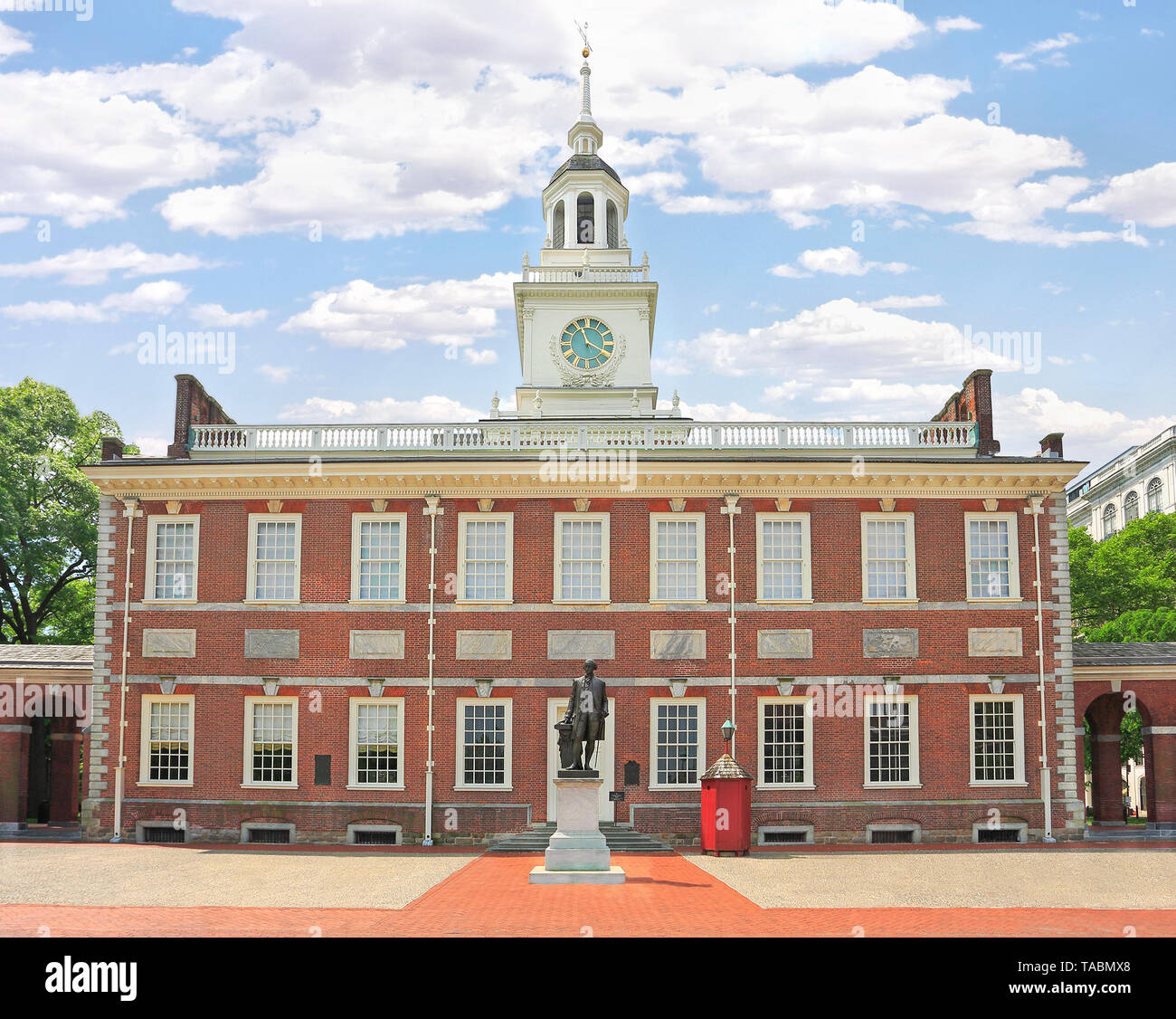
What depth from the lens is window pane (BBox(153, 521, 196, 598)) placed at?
29.7 metres

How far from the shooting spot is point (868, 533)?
97.1 ft

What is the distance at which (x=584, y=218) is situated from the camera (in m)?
48.1

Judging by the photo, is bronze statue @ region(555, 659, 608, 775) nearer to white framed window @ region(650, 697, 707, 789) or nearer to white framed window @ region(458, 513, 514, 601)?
white framed window @ region(650, 697, 707, 789)

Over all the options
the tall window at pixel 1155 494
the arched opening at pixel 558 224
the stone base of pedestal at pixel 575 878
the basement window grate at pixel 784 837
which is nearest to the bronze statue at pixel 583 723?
the stone base of pedestal at pixel 575 878

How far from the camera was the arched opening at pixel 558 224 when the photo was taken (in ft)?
159

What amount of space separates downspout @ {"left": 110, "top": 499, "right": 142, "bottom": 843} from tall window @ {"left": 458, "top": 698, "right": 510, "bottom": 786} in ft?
28.0

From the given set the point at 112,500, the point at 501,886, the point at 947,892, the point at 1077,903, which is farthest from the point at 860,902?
the point at 112,500

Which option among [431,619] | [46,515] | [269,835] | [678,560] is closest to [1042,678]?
[678,560]

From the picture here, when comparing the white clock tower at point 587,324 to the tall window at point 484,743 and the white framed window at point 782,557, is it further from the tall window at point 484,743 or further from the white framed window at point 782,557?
the tall window at point 484,743

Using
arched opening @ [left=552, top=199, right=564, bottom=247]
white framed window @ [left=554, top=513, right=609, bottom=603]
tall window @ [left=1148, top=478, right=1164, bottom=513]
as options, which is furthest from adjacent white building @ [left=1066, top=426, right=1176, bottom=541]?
white framed window @ [left=554, top=513, right=609, bottom=603]

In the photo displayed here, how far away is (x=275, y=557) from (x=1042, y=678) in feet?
64.9

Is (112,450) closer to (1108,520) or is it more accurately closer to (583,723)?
(583,723)

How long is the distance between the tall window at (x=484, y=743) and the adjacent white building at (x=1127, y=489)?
57.0m

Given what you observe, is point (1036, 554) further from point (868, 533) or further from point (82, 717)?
point (82, 717)
